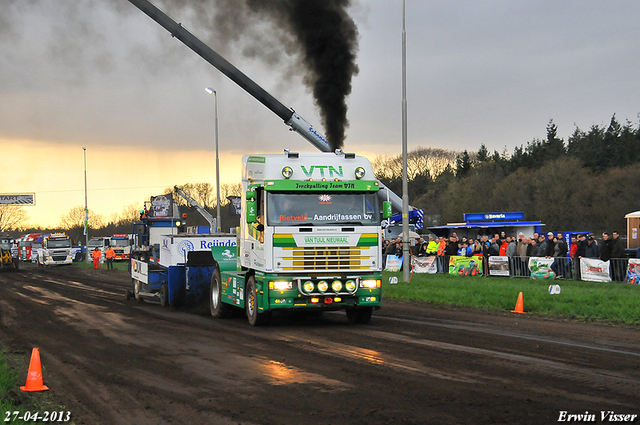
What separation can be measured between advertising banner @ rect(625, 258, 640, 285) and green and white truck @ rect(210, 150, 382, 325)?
1054 cm

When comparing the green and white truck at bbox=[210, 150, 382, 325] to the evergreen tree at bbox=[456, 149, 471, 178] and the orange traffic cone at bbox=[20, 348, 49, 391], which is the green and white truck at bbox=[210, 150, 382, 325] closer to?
the orange traffic cone at bbox=[20, 348, 49, 391]

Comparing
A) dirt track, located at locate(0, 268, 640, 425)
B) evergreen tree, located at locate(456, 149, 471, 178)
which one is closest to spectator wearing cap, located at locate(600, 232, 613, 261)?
dirt track, located at locate(0, 268, 640, 425)

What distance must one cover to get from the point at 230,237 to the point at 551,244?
40.8 feet

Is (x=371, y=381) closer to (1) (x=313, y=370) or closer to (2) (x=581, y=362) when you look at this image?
(1) (x=313, y=370)

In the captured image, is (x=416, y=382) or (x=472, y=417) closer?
(x=472, y=417)

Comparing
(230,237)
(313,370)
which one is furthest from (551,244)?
(313,370)

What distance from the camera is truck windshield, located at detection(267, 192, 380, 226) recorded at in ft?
44.4

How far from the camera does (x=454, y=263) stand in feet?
89.0

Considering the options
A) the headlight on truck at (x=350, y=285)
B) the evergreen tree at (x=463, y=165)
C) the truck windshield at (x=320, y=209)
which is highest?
the evergreen tree at (x=463, y=165)

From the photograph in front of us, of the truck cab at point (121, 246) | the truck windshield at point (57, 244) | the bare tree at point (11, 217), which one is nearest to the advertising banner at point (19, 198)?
the truck cab at point (121, 246)

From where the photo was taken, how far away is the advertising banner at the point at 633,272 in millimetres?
20500

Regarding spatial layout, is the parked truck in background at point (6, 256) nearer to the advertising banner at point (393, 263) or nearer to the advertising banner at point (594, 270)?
the advertising banner at point (393, 263)

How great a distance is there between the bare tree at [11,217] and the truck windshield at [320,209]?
121m

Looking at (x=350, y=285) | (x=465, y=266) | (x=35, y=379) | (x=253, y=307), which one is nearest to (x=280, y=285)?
(x=253, y=307)
